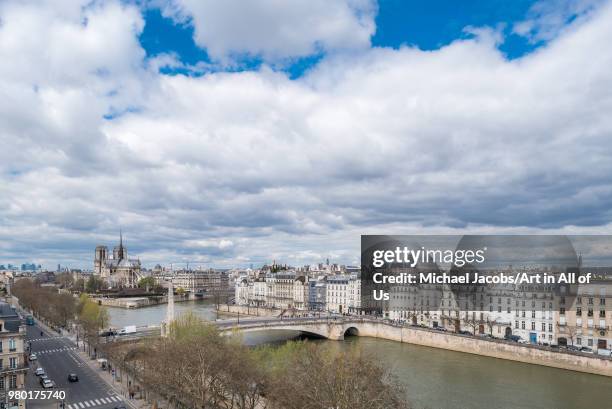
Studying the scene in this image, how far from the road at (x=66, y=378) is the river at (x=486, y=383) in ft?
54.8

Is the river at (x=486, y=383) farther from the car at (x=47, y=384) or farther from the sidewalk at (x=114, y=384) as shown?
the car at (x=47, y=384)

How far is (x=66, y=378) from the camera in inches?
1384

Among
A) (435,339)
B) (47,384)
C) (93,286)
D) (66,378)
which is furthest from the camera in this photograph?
(93,286)

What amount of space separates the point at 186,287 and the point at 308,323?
113 meters

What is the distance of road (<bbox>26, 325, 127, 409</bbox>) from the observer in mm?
28772

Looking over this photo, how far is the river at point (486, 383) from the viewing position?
32812mm

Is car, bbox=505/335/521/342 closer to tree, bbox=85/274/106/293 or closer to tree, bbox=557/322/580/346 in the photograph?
tree, bbox=557/322/580/346

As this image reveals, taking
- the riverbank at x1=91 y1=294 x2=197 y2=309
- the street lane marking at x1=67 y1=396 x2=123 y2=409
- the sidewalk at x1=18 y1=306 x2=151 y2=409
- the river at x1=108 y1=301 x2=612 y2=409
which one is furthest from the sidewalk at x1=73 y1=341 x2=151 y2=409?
the riverbank at x1=91 y1=294 x2=197 y2=309

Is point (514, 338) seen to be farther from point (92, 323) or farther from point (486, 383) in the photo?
point (92, 323)

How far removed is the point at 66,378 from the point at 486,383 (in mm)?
31983

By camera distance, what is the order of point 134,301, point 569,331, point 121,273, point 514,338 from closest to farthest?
point 569,331, point 514,338, point 134,301, point 121,273

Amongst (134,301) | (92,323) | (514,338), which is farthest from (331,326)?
(134,301)

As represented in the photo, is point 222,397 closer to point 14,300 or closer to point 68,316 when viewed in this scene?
point 68,316

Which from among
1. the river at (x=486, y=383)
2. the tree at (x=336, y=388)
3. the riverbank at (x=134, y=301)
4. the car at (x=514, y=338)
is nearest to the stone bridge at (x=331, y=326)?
the river at (x=486, y=383)
